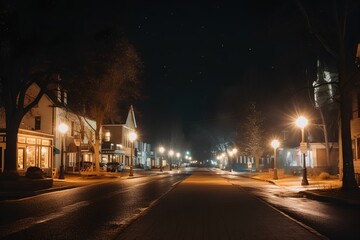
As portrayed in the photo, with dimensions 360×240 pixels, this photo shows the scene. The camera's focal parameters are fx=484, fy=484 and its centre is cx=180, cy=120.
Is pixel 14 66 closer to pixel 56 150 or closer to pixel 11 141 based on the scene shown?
pixel 11 141

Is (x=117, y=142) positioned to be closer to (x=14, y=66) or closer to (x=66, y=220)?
(x=14, y=66)

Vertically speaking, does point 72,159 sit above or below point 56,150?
below

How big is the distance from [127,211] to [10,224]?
4.64 metres

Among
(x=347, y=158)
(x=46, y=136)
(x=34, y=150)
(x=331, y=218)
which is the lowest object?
(x=331, y=218)

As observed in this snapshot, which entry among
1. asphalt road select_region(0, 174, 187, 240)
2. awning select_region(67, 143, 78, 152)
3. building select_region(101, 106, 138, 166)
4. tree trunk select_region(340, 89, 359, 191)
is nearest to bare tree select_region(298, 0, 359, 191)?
tree trunk select_region(340, 89, 359, 191)

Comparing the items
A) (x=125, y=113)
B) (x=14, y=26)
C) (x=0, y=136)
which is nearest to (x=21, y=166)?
(x=0, y=136)

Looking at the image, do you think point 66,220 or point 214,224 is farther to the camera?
point 66,220

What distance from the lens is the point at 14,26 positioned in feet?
88.2

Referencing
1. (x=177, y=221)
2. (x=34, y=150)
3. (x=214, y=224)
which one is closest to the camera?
(x=214, y=224)

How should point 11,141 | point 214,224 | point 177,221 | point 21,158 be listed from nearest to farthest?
point 214,224, point 177,221, point 11,141, point 21,158

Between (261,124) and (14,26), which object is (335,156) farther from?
(14,26)

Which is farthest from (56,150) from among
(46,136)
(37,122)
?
(46,136)

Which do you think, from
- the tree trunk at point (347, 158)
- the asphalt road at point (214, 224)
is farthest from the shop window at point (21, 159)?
the tree trunk at point (347, 158)

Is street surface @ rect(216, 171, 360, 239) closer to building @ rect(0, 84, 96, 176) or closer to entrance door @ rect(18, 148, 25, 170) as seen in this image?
building @ rect(0, 84, 96, 176)
